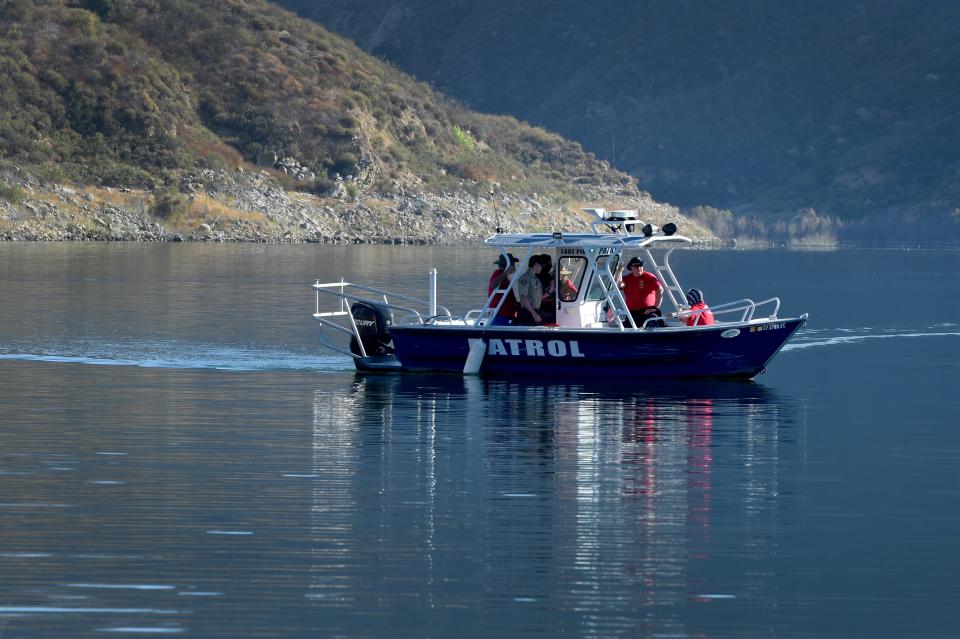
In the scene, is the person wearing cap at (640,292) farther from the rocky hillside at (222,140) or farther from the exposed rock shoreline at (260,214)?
the rocky hillside at (222,140)

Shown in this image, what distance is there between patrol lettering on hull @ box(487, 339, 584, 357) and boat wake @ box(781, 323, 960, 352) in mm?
11570

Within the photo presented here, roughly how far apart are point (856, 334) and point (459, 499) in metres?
27.8

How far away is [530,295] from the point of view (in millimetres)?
31328

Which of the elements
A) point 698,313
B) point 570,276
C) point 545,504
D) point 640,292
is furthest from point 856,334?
point 545,504

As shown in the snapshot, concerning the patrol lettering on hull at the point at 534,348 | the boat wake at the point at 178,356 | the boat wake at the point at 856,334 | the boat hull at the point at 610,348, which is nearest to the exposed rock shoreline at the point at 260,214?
the boat wake at the point at 856,334

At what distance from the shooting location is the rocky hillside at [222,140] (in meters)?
110

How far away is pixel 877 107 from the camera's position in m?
200

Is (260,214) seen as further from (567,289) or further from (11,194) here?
(567,289)

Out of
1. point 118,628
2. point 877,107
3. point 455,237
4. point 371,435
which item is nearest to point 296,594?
point 118,628

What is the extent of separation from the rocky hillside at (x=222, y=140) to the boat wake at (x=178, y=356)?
69588mm

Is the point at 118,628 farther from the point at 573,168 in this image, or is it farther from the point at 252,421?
the point at 573,168

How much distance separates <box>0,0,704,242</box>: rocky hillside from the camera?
110 m

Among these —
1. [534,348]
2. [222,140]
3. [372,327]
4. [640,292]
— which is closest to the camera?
[534,348]

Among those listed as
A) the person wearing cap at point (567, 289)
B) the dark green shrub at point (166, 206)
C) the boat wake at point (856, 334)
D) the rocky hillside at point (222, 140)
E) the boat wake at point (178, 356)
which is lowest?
the boat wake at point (178, 356)
